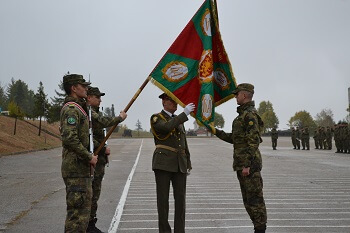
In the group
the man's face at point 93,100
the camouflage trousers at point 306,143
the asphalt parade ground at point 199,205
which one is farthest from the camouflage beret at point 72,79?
the camouflage trousers at point 306,143

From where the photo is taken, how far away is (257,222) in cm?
563

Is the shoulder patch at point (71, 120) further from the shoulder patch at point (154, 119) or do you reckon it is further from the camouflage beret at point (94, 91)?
the camouflage beret at point (94, 91)

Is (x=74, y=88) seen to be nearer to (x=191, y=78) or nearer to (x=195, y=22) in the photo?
(x=191, y=78)

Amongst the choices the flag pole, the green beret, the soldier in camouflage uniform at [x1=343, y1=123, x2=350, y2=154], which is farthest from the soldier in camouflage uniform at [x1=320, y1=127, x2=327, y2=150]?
the flag pole

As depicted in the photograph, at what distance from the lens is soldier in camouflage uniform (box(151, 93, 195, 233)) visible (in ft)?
18.2

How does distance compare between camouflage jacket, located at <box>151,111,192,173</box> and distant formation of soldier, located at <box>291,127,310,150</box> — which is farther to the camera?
distant formation of soldier, located at <box>291,127,310,150</box>

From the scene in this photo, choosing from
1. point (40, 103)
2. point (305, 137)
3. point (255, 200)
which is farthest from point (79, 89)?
point (40, 103)

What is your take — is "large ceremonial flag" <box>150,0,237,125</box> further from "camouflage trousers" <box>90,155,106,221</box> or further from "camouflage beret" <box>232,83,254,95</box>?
"camouflage trousers" <box>90,155,106,221</box>

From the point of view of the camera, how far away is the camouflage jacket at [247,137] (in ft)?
18.8

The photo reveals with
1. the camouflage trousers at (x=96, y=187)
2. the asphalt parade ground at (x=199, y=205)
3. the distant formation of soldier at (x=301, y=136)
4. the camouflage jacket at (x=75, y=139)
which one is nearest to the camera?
the camouflage jacket at (x=75, y=139)

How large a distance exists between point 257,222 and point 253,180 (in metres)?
0.59

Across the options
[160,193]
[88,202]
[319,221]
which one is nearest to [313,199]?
[319,221]

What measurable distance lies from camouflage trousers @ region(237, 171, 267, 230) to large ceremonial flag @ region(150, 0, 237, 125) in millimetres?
1037

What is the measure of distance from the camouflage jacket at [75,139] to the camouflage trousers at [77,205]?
0.36 feet
